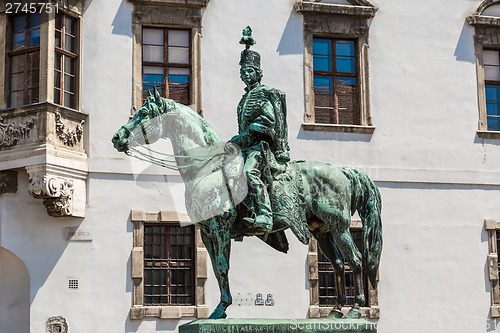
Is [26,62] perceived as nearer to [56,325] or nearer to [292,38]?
[56,325]

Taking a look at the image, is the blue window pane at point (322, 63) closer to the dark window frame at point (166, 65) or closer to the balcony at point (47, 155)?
the dark window frame at point (166, 65)

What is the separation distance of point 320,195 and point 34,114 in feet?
22.4

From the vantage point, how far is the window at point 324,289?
53.5ft

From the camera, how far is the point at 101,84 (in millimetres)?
16109

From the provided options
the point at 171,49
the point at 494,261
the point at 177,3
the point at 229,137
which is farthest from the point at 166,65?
the point at 494,261

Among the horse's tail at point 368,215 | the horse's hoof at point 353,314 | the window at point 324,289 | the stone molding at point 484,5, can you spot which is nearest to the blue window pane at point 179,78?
the window at point 324,289

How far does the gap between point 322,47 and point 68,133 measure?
487cm

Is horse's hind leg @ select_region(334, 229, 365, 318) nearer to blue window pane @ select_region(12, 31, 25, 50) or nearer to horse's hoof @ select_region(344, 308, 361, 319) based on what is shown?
horse's hoof @ select_region(344, 308, 361, 319)

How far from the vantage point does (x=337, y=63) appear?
687 inches

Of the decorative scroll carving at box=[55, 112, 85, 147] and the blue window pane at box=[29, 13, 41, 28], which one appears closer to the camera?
the decorative scroll carving at box=[55, 112, 85, 147]

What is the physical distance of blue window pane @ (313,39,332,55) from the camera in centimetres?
1734

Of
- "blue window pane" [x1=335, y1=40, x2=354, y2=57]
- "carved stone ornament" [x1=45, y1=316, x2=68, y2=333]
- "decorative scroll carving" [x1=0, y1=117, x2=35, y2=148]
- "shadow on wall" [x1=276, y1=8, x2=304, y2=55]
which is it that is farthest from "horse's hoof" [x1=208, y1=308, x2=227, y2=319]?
"blue window pane" [x1=335, y1=40, x2=354, y2=57]

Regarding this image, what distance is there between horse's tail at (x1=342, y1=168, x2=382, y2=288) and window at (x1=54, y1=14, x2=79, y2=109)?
687 cm

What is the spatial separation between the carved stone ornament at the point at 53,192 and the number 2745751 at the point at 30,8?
2705 mm
